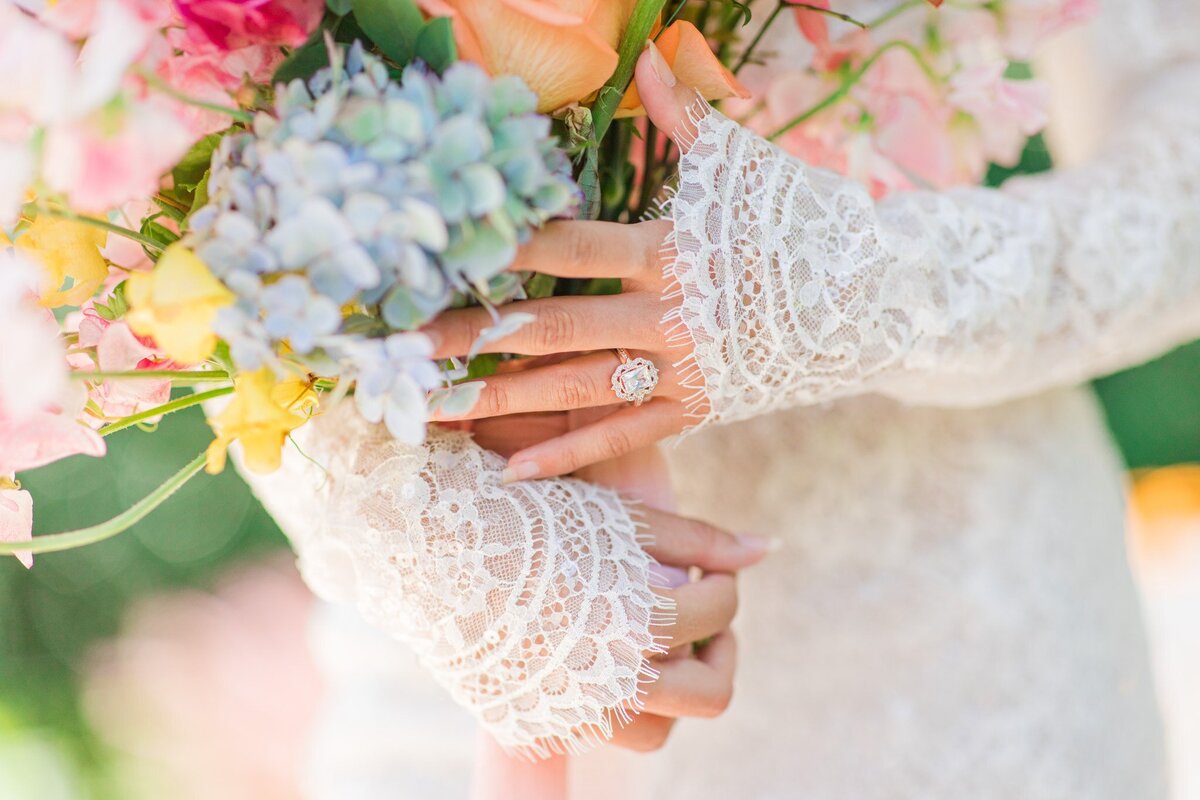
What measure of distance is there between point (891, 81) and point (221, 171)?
0.49 meters

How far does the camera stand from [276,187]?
390 millimetres

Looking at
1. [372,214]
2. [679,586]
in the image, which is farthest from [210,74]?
[679,586]

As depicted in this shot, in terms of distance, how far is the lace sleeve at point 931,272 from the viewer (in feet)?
1.85

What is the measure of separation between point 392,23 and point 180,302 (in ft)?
0.53

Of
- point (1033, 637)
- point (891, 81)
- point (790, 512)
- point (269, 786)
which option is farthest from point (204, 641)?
point (891, 81)

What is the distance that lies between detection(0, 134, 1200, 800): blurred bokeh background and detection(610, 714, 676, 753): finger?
5.05ft

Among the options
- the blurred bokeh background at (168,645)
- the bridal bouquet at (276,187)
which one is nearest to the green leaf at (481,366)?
the bridal bouquet at (276,187)

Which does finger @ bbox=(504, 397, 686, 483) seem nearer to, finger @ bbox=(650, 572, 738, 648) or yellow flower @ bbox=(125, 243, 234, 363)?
finger @ bbox=(650, 572, 738, 648)

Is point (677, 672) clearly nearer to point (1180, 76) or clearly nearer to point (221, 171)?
point (221, 171)

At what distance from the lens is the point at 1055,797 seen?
876mm

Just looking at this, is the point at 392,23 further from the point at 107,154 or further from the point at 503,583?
the point at 503,583

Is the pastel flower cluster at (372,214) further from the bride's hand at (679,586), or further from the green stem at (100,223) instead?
the bride's hand at (679,586)

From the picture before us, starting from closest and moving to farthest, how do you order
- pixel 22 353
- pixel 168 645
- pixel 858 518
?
pixel 22 353 < pixel 858 518 < pixel 168 645

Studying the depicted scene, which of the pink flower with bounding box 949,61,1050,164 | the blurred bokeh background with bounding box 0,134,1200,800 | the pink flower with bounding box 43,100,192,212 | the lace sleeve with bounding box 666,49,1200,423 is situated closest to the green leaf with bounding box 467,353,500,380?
the lace sleeve with bounding box 666,49,1200,423
